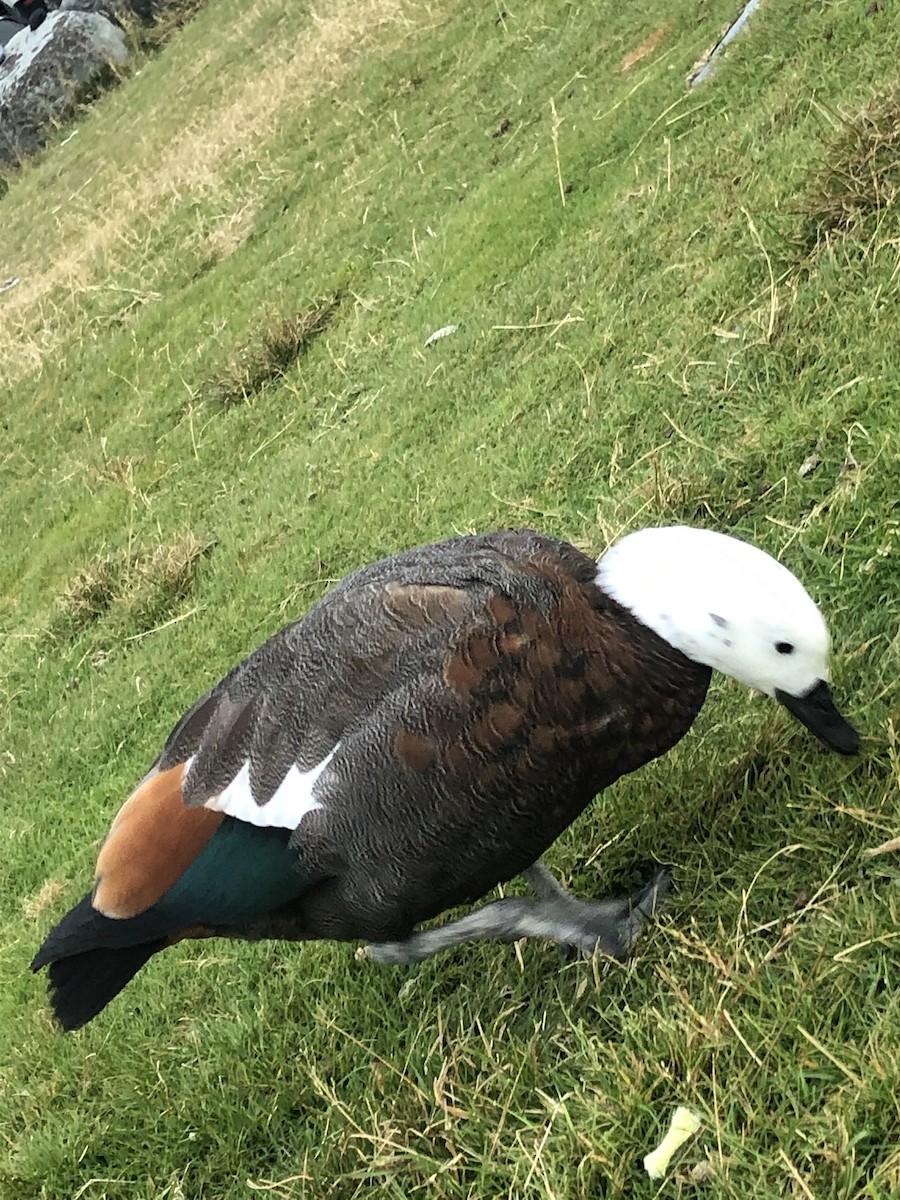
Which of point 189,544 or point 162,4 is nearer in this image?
point 189,544

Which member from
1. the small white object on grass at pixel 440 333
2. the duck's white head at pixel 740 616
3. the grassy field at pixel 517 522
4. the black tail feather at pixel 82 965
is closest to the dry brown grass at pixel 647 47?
the grassy field at pixel 517 522

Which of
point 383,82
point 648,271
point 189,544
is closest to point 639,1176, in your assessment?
point 648,271

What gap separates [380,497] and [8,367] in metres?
5.80

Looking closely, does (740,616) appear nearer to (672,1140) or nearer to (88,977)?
(672,1140)

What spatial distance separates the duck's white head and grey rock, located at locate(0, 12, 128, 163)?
53.9 ft

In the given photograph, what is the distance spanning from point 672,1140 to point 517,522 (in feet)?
6.73

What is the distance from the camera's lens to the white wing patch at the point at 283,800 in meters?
2.17

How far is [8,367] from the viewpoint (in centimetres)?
870

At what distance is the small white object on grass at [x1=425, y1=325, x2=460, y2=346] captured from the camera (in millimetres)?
4734

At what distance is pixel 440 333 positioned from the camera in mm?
4785

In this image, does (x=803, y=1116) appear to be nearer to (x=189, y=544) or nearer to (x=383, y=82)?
(x=189, y=544)

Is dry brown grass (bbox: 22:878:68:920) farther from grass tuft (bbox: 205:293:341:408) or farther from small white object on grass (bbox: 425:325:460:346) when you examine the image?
grass tuft (bbox: 205:293:341:408)

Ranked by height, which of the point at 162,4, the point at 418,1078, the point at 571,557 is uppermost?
the point at 162,4

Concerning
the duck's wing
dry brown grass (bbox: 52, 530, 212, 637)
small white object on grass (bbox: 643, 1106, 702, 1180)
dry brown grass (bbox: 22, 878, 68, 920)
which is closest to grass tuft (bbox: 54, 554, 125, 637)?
dry brown grass (bbox: 52, 530, 212, 637)
